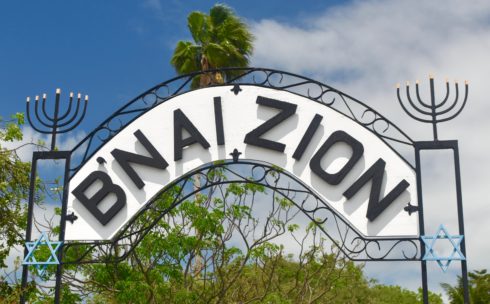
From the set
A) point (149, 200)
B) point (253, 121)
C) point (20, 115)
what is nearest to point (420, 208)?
point (253, 121)

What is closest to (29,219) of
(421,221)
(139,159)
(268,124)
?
(139,159)

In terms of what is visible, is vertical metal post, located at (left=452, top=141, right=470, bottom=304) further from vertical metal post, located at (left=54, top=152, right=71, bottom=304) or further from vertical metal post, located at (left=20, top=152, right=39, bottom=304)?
vertical metal post, located at (left=20, top=152, right=39, bottom=304)

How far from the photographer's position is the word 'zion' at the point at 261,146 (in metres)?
6.55

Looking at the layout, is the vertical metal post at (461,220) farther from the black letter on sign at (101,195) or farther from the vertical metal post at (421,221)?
the black letter on sign at (101,195)

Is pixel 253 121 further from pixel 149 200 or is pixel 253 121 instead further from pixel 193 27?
pixel 193 27

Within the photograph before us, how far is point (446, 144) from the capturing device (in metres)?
6.55

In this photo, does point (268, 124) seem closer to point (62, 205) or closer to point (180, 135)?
point (180, 135)

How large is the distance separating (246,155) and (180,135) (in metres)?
0.78

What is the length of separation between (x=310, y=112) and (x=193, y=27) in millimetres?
12125

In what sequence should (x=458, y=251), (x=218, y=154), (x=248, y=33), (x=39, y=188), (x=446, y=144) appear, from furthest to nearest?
(x=248, y=33), (x=39, y=188), (x=218, y=154), (x=446, y=144), (x=458, y=251)

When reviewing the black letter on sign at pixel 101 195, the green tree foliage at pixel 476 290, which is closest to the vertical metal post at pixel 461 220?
the black letter on sign at pixel 101 195

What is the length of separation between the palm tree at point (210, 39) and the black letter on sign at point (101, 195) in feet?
35.9

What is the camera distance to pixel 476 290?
30328mm

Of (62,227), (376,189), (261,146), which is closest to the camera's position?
(376,189)
